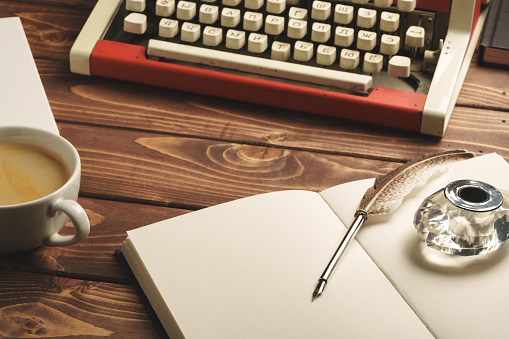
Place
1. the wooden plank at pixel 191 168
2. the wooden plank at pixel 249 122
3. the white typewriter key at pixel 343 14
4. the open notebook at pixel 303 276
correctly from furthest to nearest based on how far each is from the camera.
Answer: the white typewriter key at pixel 343 14
the wooden plank at pixel 249 122
the wooden plank at pixel 191 168
the open notebook at pixel 303 276

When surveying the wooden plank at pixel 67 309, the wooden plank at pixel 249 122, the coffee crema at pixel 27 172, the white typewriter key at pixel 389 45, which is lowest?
the wooden plank at pixel 67 309

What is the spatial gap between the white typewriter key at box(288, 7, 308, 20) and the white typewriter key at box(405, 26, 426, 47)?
6.8 inches

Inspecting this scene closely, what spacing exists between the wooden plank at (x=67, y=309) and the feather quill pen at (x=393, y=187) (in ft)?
0.67

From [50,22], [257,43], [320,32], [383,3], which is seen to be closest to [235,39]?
[257,43]

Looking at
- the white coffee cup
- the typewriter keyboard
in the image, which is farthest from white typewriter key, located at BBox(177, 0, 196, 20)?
the white coffee cup

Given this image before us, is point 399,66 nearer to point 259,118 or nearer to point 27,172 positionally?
point 259,118

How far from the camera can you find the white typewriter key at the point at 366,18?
1.08m

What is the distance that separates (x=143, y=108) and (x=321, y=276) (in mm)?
473

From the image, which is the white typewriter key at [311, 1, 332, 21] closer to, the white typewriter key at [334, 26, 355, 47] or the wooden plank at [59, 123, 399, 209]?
the white typewriter key at [334, 26, 355, 47]

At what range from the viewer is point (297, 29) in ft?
3.58

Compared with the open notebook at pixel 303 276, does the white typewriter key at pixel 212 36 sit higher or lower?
higher

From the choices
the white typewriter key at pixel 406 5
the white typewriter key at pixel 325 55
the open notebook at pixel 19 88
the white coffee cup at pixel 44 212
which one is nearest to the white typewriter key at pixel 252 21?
the white typewriter key at pixel 325 55

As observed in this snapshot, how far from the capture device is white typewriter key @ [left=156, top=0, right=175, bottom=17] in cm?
112

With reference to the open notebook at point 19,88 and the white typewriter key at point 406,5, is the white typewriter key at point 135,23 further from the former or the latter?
the white typewriter key at point 406,5
